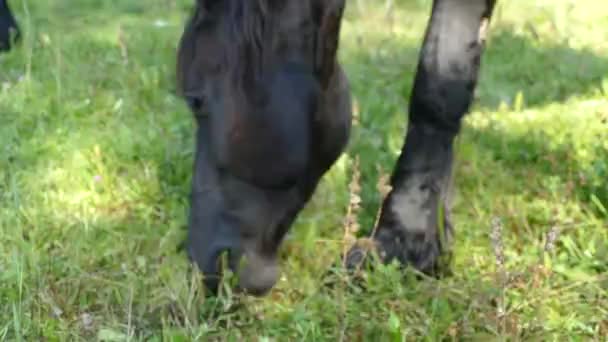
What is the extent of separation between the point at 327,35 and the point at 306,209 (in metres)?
0.91

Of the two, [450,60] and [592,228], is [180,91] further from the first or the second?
[592,228]

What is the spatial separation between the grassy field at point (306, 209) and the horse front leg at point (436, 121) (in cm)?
13

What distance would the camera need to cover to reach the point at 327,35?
1505 mm

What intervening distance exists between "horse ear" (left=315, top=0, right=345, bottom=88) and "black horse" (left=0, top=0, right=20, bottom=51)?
2.71 m

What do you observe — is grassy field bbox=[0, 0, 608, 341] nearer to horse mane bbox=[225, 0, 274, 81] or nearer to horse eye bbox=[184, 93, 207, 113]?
horse eye bbox=[184, 93, 207, 113]

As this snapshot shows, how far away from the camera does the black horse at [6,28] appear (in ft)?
13.1

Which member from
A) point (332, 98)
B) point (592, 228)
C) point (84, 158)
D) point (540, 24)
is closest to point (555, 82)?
point (540, 24)

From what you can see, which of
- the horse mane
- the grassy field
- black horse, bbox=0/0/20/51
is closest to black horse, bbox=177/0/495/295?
the horse mane

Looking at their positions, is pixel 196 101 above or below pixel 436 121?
above

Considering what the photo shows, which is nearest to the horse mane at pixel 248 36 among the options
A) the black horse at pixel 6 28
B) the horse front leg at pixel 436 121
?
the horse front leg at pixel 436 121

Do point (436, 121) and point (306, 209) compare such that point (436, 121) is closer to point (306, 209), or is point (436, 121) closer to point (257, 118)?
point (306, 209)

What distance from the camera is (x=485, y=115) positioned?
10.8ft

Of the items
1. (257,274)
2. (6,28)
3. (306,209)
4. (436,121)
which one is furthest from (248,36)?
(6,28)

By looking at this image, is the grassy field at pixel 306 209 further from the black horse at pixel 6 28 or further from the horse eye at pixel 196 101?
the horse eye at pixel 196 101
